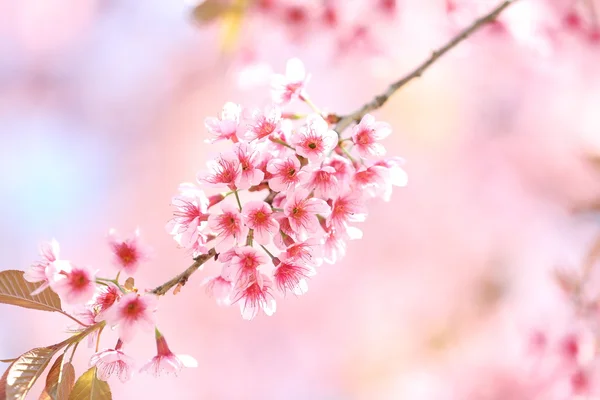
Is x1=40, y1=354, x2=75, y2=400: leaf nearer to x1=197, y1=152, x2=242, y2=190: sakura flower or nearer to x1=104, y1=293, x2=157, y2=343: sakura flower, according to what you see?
x1=104, y1=293, x2=157, y2=343: sakura flower

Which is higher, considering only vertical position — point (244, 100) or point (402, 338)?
point (244, 100)

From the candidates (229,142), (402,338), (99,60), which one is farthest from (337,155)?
(99,60)

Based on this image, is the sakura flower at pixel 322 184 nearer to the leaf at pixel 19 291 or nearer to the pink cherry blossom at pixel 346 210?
the pink cherry blossom at pixel 346 210

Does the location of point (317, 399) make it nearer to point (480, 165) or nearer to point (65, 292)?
point (480, 165)

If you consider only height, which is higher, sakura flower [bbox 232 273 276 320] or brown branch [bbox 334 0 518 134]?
brown branch [bbox 334 0 518 134]

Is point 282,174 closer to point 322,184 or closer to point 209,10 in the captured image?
point 322,184

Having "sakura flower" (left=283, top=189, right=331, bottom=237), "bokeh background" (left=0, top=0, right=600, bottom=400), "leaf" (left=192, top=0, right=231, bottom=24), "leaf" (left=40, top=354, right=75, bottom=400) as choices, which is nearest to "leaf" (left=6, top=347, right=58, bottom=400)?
"leaf" (left=40, top=354, right=75, bottom=400)
